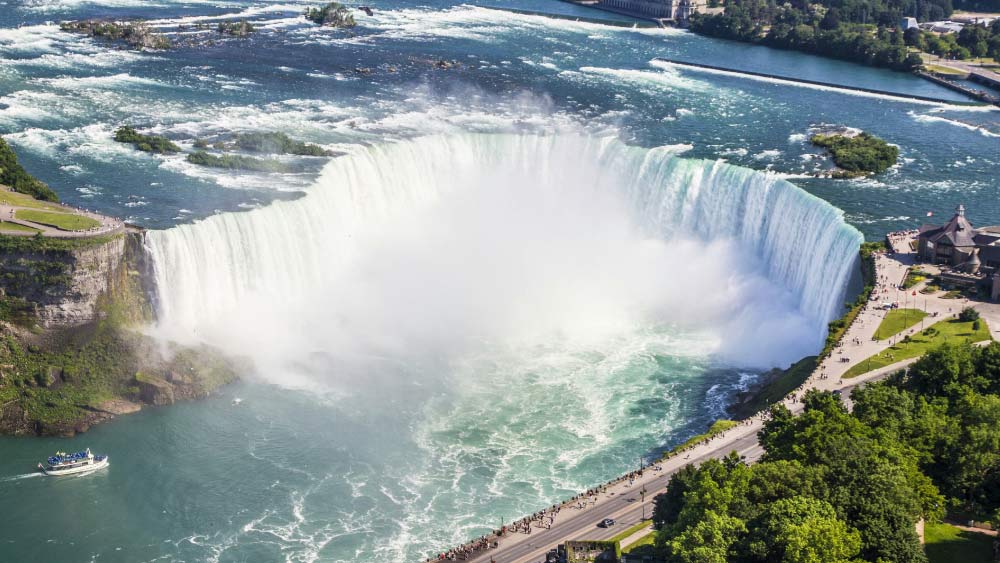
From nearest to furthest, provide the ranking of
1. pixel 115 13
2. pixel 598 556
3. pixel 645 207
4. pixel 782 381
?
pixel 598 556 < pixel 782 381 < pixel 645 207 < pixel 115 13

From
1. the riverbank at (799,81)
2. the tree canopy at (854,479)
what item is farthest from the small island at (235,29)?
the tree canopy at (854,479)

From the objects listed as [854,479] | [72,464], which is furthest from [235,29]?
[854,479]

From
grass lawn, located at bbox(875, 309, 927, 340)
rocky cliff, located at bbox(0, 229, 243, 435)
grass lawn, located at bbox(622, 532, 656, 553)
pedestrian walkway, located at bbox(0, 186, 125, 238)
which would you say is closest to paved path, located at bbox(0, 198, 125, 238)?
pedestrian walkway, located at bbox(0, 186, 125, 238)

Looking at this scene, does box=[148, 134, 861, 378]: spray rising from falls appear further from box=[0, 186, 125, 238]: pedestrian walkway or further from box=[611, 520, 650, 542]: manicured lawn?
box=[611, 520, 650, 542]: manicured lawn

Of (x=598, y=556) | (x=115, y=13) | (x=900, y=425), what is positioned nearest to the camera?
(x=598, y=556)

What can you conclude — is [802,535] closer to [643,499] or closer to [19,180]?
[643,499]

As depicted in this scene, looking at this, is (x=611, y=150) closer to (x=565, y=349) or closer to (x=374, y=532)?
(x=565, y=349)

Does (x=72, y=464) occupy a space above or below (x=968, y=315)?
below

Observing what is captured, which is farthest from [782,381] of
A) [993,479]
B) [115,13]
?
[115,13]

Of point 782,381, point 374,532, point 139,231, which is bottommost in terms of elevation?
point 374,532
